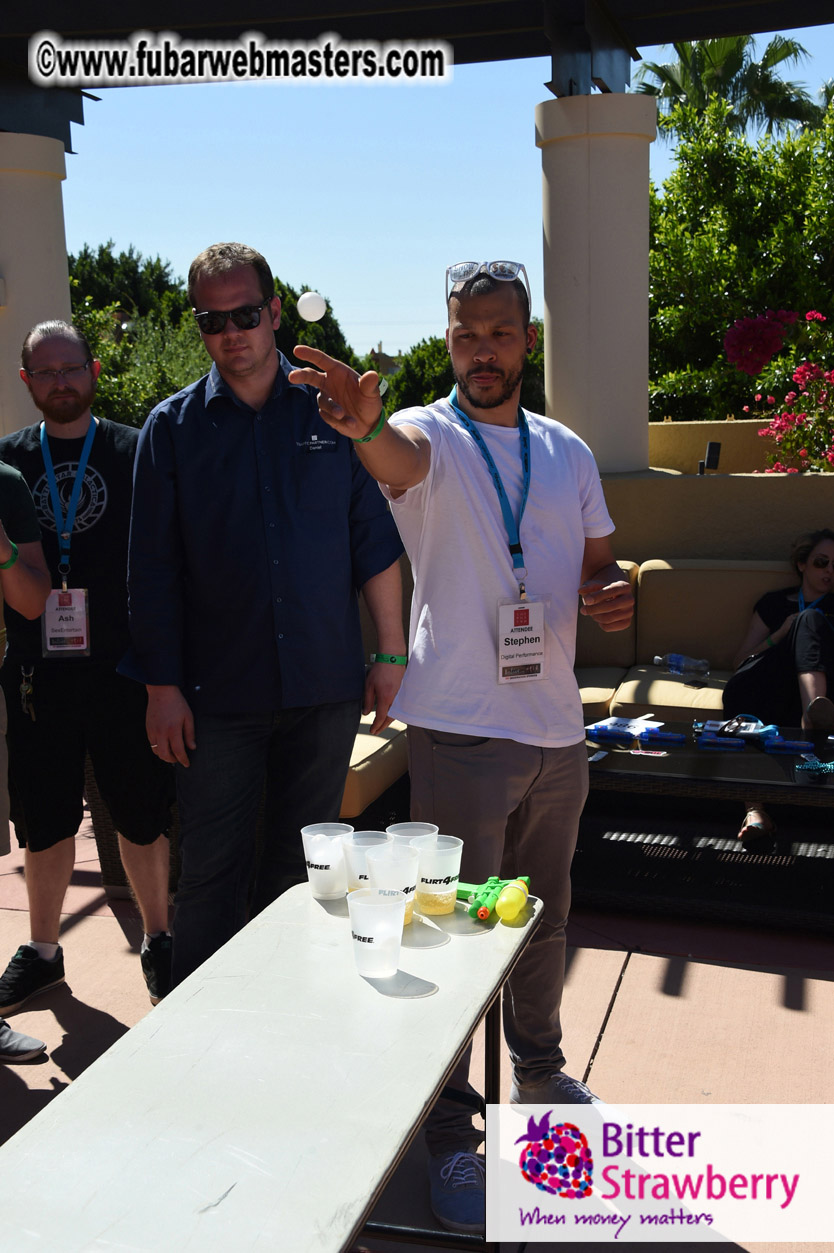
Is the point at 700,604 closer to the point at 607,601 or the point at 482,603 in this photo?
the point at 607,601

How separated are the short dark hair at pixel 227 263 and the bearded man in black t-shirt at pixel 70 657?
79cm

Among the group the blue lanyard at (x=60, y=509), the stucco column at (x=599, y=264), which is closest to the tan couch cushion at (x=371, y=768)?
the blue lanyard at (x=60, y=509)

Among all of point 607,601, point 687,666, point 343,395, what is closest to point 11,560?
point 343,395

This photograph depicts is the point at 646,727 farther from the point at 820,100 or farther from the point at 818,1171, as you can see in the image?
the point at 820,100

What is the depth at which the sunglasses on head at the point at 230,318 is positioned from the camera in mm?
2377

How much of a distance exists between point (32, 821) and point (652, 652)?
12.1 feet

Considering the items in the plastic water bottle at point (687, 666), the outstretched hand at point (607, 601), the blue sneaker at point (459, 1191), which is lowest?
the blue sneaker at point (459, 1191)

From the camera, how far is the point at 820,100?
2812 cm

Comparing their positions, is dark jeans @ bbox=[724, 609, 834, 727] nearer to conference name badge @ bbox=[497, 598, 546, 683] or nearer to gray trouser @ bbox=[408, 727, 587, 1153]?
gray trouser @ bbox=[408, 727, 587, 1153]

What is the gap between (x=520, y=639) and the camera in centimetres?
223

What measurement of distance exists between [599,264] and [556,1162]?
19.5 feet

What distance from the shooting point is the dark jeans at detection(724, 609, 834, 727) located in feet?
15.8

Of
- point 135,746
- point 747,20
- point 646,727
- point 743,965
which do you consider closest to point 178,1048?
point 135,746

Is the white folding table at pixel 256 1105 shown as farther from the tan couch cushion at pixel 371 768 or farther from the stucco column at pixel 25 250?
the stucco column at pixel 25 250
